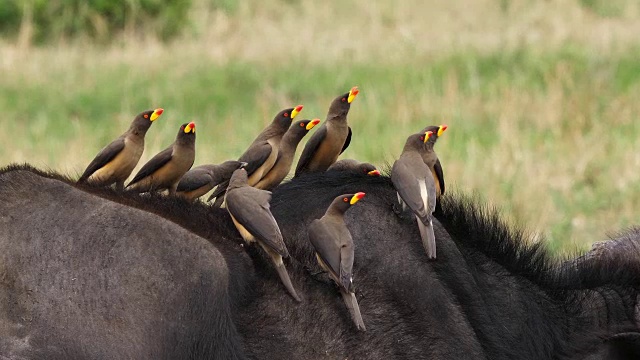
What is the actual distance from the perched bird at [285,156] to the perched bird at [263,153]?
4 cm

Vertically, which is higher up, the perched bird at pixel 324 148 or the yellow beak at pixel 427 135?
the yellow beak at pixel 427 135

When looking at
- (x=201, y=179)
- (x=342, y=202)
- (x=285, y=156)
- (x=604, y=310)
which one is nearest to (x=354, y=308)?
(x=342, y=202)

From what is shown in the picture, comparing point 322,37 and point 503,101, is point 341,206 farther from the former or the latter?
point 322,37

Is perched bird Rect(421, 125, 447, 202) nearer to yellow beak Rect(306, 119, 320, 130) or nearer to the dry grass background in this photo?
yellow beak Rect(306, 119, 320, 130)

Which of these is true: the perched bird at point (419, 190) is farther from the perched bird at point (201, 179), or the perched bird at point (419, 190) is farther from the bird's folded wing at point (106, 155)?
the bird's folded wing at point (106, 155)

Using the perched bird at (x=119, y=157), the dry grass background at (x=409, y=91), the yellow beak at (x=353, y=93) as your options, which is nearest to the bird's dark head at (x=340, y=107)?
the yellow beak at (x=353, y=93)

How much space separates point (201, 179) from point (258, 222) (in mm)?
804

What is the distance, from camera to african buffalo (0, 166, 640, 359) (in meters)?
3.65

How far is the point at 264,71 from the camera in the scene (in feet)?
48.7

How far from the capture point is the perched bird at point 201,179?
15.7 feet

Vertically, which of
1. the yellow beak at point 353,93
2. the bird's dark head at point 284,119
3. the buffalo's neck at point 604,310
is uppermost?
the yellow beak at point 353,93

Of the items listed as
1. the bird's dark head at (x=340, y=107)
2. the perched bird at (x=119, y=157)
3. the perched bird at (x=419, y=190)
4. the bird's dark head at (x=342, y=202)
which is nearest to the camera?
the bird's dark head at (x=342, y=202)

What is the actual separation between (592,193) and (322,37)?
7.88 metres

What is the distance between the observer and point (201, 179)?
15.7ft
